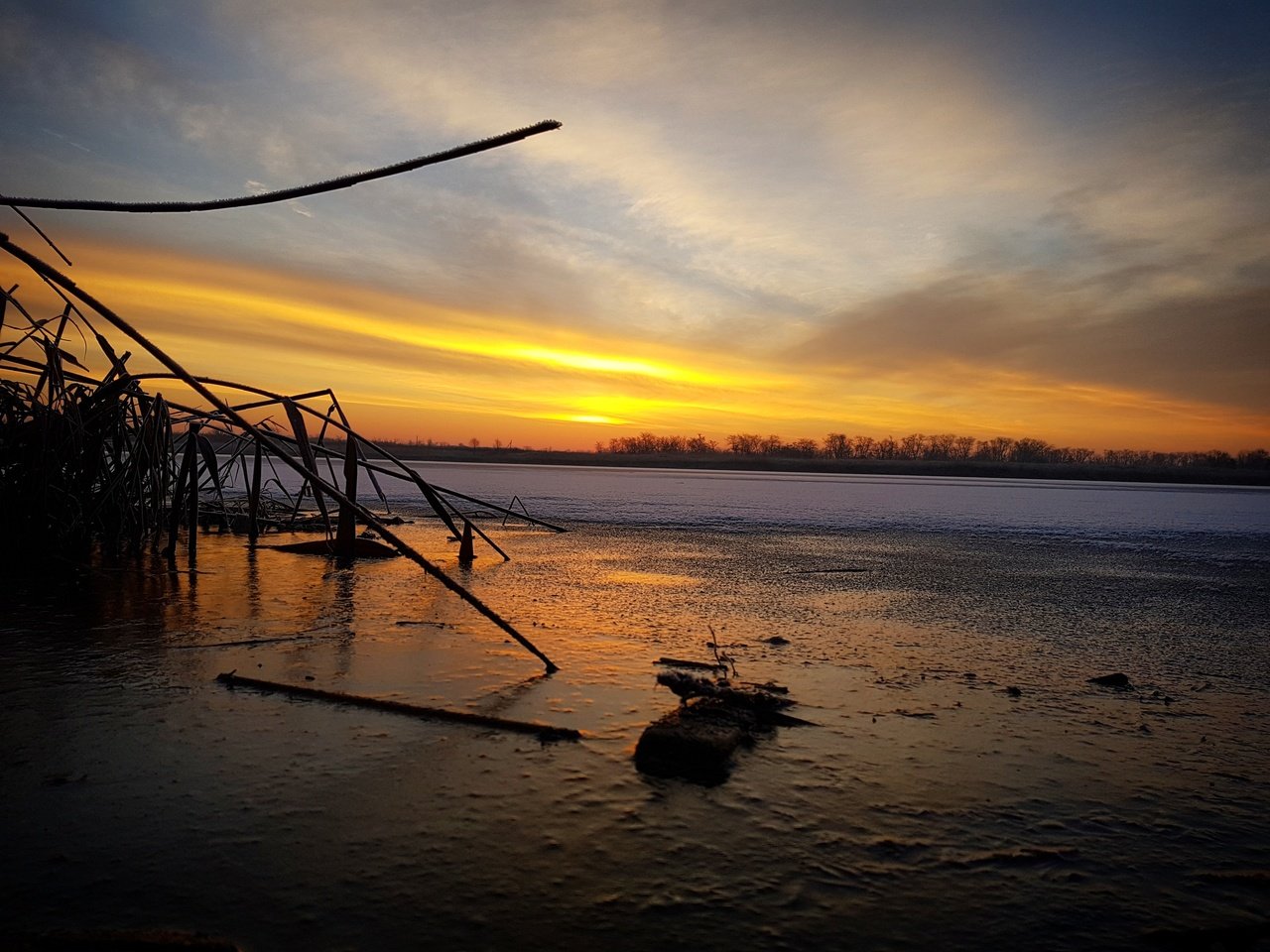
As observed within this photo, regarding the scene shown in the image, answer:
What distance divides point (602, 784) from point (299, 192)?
7.94 ft

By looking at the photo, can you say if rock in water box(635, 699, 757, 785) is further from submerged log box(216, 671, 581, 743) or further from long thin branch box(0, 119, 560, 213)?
long thin branch box(0, 119, 560, 213)

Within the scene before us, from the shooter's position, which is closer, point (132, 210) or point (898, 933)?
point (898, 933)

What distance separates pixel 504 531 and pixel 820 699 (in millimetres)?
9530

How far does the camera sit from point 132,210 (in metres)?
2.84

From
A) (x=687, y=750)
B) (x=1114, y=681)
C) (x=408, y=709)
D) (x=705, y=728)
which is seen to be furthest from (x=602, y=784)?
(x=1114, y=681)

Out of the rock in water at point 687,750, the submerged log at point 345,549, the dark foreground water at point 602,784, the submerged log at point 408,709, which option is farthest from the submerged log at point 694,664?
the submerged log at point 345,549

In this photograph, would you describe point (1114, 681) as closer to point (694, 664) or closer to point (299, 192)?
point (694, 664)

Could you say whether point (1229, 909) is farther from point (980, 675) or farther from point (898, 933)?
point (980, 675)

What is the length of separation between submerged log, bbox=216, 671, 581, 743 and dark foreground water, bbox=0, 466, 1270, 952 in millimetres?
76

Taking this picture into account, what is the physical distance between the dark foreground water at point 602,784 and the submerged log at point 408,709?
0.25 feet

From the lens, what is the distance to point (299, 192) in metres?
2.79

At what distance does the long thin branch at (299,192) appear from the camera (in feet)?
8.74

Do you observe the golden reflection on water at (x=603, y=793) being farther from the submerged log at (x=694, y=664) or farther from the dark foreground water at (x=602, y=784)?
the submerged log at (x=694, y=664)

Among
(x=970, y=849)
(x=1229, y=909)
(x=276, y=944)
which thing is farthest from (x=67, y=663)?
(x=1229, y=909)
